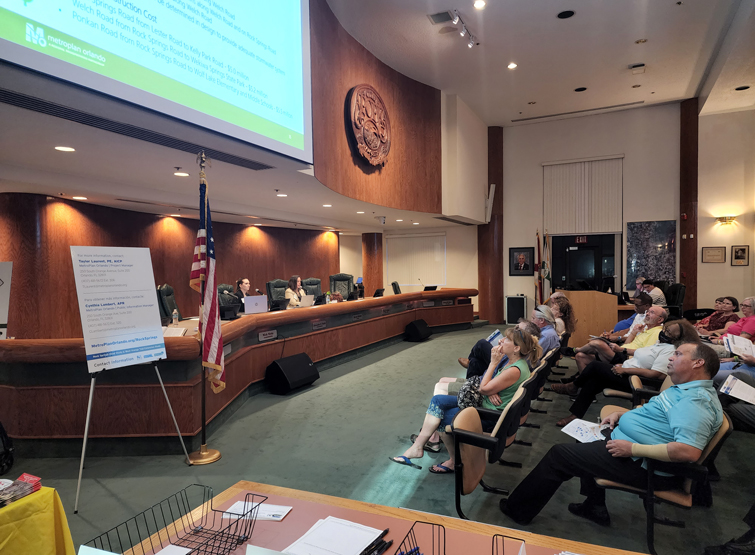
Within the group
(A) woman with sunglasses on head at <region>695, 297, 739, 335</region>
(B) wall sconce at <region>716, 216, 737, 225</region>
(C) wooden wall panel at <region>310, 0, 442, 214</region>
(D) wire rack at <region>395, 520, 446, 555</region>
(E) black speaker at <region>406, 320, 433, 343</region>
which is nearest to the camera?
(D) wire rack at <region>395, 520, 446, 555</region>

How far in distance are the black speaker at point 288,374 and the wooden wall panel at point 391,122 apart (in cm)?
236

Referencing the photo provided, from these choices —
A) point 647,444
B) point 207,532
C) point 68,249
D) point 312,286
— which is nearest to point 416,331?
point 312,286

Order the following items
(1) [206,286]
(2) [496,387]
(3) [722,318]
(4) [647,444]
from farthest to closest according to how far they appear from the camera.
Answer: (3) [722,318] → (1) [206,286] → (2) [496,387] → (4) [647,444]

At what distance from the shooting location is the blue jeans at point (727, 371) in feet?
12.1

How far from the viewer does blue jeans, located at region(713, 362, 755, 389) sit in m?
3.68

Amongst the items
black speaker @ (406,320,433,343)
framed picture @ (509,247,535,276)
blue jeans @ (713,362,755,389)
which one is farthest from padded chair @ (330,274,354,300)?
blue jeans @ (713,362,755,389)

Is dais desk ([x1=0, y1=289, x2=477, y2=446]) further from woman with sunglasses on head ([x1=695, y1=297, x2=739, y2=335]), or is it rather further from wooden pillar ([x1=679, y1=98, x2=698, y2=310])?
wooden pillar ([x1=679, y1=98, x2=698, y2=310])

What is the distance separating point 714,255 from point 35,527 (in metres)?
11.9

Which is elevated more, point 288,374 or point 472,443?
point 472,443

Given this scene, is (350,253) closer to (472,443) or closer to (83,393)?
(83,393)

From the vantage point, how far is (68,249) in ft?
20.7

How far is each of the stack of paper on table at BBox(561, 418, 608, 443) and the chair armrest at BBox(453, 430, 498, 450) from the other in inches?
24.9

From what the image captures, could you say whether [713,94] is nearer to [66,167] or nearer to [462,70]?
[462,70]

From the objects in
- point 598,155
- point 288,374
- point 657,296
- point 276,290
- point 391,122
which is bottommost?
point 288,374
